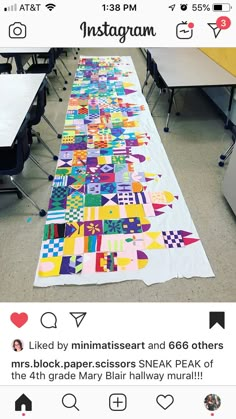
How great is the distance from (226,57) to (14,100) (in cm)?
237

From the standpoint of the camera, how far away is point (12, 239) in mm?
2109

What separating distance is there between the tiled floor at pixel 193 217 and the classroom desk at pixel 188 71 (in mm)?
366

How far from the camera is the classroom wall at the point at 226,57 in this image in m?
3.27
